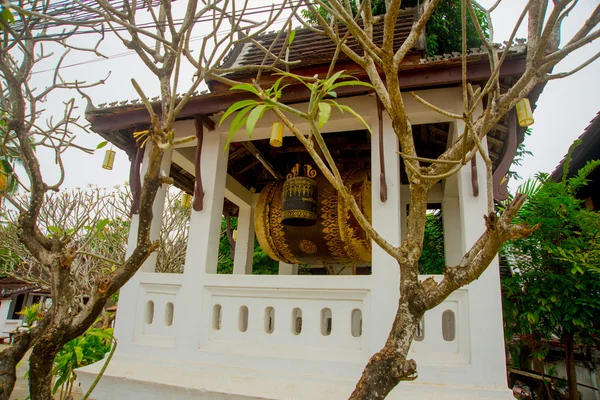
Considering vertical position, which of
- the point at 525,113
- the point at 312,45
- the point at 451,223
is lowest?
the point at 451,223

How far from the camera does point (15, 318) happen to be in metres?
22.7

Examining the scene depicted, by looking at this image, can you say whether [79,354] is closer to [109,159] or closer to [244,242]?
[109,159]

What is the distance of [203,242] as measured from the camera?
3.97 meters

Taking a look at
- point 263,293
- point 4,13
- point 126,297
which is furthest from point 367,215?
point 4,13

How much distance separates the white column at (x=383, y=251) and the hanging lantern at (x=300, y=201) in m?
0.90

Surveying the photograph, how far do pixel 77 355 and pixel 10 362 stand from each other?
2693 mm

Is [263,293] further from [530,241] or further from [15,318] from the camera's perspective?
[15,318]

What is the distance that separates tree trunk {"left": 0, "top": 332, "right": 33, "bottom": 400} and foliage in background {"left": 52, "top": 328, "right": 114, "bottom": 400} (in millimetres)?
2243

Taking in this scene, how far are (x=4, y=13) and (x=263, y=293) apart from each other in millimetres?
2958

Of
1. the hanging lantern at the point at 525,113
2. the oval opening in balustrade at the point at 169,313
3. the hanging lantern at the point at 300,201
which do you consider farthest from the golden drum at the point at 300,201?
the hanging lantern at the point at 525,113

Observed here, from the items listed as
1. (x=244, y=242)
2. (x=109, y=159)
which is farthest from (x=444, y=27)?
(x=109, y=159)

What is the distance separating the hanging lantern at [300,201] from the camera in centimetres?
426

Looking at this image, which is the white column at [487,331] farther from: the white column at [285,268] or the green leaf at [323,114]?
the white column at [285,268]

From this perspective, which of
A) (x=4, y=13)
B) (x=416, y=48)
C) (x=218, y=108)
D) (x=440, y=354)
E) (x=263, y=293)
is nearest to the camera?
(x=4, y=13)
